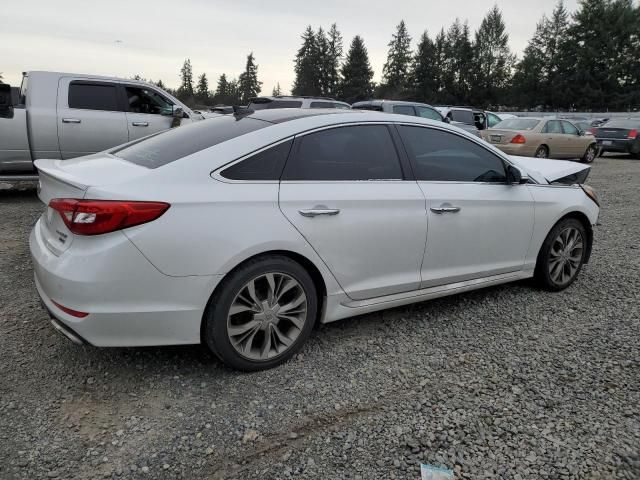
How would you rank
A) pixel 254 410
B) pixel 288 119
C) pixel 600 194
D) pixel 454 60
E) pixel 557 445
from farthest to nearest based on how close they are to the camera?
1. pixel 454 60
2. pixel 600 194
3. pixel 288 119
4. pixel 254 410
5. pixel 557 445

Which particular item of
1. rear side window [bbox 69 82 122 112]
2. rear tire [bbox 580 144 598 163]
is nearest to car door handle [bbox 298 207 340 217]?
rear side window [bbox 69 82 122 112]

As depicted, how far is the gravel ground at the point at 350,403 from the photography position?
2316mm

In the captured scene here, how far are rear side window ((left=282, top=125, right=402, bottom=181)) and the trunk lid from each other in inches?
36.5

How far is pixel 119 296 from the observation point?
2545mm

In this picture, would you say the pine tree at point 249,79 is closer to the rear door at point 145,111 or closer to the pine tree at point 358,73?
the pine tree at point 358,73

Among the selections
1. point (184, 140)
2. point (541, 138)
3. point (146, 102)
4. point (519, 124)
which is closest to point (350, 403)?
point (184, 140)

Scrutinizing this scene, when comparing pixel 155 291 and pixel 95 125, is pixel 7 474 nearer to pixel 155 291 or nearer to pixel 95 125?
pixel 155 291

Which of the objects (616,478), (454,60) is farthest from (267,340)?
(454,60)

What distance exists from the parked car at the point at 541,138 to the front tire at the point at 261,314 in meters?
11.8

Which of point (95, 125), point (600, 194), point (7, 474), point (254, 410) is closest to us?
point (7, 474)

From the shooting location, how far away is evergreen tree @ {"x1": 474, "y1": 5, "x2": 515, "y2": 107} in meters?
81.2

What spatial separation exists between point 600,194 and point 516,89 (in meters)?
72.8

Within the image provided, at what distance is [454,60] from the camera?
8431cm

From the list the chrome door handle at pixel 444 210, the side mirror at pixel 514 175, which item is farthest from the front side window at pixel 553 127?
the chrome door handle at pixel 444 210
